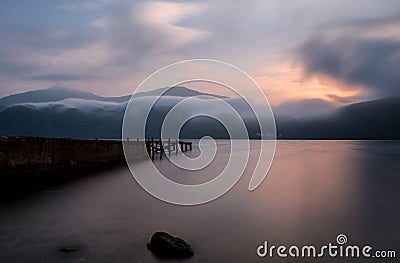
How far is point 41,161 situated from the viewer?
63.5 feet

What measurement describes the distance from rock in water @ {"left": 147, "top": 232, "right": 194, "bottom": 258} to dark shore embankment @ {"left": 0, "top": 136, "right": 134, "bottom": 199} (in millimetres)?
9694

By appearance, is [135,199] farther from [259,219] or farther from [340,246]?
[340,246]

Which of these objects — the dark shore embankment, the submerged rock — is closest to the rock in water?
the submerged rock

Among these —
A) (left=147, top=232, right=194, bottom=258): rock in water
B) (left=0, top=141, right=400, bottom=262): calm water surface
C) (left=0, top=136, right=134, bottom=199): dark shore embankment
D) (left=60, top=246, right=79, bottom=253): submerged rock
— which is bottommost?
(left=0, top=141, right=400, bottom=262): calm water surface

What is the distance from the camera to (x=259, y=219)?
39.7ft

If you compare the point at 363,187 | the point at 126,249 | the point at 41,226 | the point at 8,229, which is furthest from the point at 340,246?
the point at 363,187

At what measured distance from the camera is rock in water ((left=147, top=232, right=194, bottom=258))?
7418 mm

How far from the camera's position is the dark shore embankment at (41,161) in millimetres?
16203

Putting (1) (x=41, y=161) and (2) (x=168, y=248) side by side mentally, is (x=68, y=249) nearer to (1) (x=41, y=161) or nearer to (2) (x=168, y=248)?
(2) (x=168, y=248)

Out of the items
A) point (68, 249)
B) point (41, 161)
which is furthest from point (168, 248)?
point (41, 161)

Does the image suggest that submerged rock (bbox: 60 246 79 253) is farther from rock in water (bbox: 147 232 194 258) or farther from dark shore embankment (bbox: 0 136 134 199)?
dark shore embankment (bbox: 0 136 134 199)

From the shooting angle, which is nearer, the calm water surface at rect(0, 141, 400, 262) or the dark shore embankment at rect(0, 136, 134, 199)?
the calm water surface at rect(0, 141, 400, 262)

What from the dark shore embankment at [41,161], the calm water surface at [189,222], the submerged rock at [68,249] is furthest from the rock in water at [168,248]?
the dark shore embankment at [41,161]

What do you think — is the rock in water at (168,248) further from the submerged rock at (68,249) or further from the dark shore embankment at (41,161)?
the dark shore embankment at (41,161)
